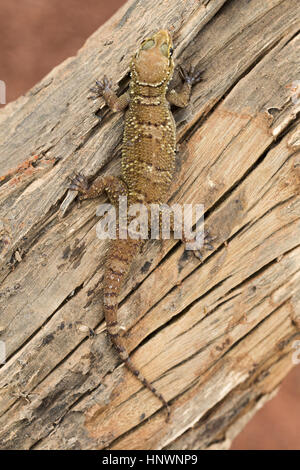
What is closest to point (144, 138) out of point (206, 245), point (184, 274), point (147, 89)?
point (147, 89)

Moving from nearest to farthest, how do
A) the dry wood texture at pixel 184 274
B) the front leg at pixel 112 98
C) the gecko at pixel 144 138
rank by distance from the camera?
the dry wood texture at pixel 184 274
the gecko at pixel 144 138
the front leg at pixel 112 98

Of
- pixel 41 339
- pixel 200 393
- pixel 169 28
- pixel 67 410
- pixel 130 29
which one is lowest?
pixel 200 393

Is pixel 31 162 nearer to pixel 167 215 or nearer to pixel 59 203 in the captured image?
pixel 59 203

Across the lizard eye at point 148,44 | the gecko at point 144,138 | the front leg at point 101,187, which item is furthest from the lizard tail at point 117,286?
the lizard eye at point 148,44

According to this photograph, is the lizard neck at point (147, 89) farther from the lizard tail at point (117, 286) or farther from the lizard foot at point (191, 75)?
the lizard tail at point (117, 286)

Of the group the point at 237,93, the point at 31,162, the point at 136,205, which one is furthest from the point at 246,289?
the point at 31,162

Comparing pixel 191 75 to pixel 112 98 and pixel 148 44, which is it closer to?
pixel 148 44
